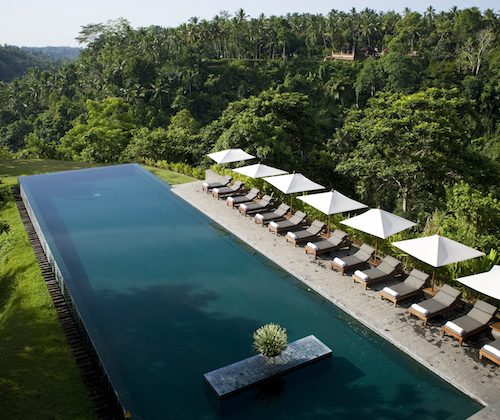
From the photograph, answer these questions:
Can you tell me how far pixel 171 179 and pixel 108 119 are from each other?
24.2m

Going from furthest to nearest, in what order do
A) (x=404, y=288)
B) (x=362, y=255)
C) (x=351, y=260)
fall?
(x=362, y=255), (x=351, y=260), (x=404, y=288)

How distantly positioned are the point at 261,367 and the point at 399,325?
3.22 metres

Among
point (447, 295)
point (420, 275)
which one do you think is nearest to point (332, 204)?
point (420, 275)

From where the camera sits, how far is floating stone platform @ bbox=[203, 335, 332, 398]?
24.0ft

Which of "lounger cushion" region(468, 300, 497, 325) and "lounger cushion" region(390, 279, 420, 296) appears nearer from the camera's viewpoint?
"lounger cushion" region(468, 300, 497, 325)

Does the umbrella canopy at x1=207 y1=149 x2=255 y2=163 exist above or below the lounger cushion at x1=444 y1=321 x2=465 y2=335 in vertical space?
above

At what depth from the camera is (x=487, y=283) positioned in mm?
8383

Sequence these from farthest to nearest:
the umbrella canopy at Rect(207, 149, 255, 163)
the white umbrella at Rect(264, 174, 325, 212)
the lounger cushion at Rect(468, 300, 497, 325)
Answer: the umbrella canopy at Rect(207, 149, 255, 163) → the white umbrella at Rect(264, 174, 325, 212) → the lounger cushion at Rect(468, 300, 497, 325)

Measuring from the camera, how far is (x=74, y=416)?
21.8ft

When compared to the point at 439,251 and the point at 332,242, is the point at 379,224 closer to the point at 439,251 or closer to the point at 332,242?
the point at 332,242

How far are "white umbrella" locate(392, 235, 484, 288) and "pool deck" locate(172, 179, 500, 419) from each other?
1122 millimetres

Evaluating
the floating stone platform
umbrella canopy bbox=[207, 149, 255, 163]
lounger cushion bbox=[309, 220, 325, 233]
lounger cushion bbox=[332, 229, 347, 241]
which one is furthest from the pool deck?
umbrella canopy bbox=[207, 149, 255, 163]

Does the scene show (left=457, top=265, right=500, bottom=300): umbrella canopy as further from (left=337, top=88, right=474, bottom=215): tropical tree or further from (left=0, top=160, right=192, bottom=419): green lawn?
(left=337, top=88, right=474, bottom=215): tropical tree

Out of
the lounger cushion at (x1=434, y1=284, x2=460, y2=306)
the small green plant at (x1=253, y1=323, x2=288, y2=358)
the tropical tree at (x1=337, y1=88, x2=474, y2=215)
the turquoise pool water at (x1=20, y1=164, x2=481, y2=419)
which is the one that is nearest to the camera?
the turquoise pool water at (x1=20, y1=164, x2=481, y2=419)
